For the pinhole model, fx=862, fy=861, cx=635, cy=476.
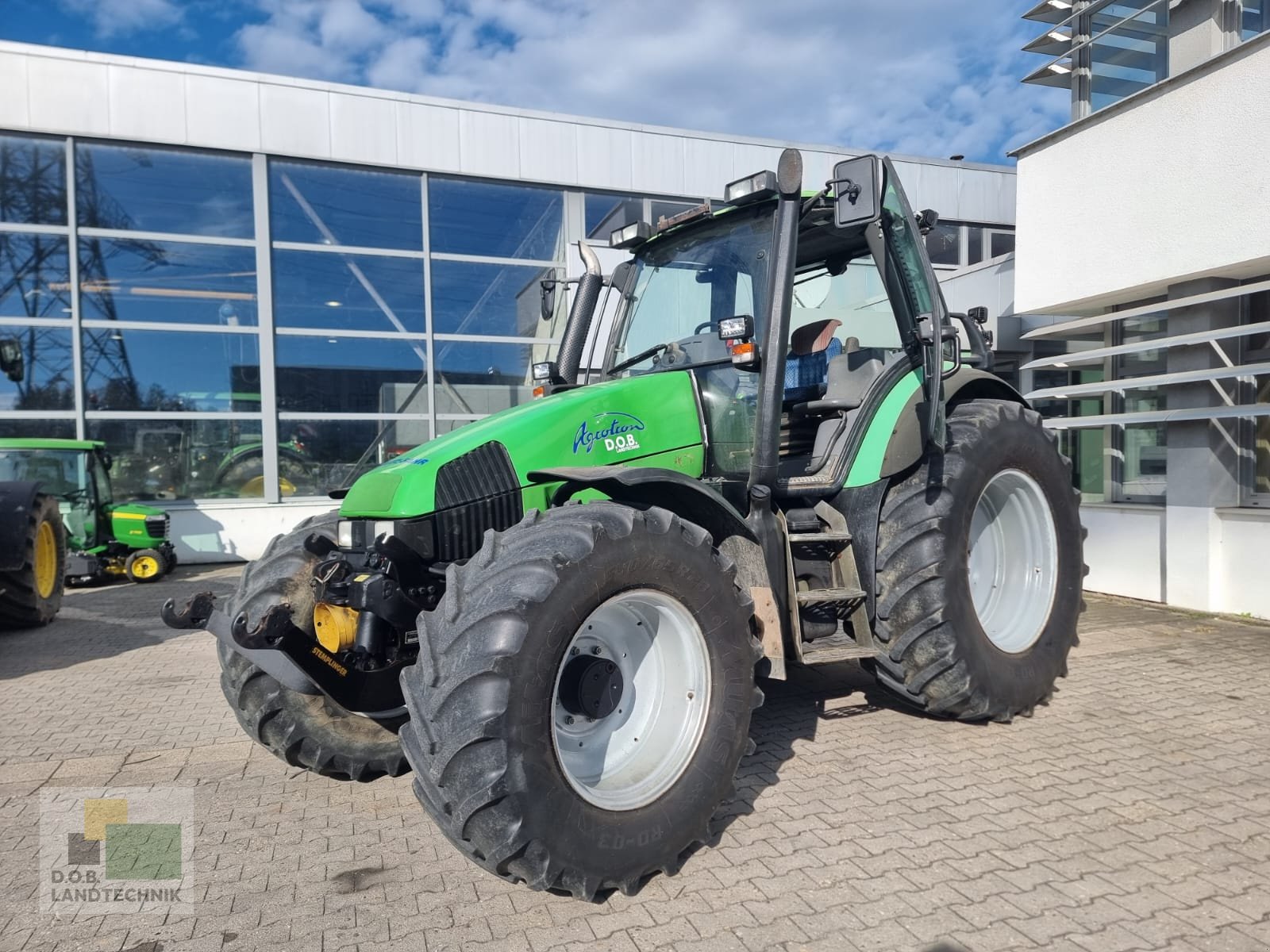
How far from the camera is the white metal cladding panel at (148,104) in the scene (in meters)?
11.5

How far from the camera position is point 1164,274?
6.96 meters

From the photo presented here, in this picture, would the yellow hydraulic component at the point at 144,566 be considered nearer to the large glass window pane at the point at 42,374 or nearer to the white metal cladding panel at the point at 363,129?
the large glass window pane at the point at 42,374

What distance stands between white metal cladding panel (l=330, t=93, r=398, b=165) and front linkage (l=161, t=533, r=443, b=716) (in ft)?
34.9

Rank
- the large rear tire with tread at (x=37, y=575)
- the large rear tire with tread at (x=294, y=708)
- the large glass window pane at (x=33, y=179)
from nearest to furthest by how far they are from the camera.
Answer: the large rear tire with tread at (x=294, y=708), the large rear tire with tread at (x=37, y=575), the large glass window pane at (x=33, y=179)

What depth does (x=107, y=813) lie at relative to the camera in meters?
3.71

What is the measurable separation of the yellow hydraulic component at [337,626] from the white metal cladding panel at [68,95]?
1123 centimetres

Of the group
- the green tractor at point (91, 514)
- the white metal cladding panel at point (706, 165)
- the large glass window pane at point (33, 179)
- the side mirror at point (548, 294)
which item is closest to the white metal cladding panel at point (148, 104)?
the large glass window pane at point (33, 179)

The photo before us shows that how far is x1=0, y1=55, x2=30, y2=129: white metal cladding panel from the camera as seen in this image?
36.4 ft

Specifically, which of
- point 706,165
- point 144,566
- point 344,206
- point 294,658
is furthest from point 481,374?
point 294,658

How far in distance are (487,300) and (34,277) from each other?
6.10 meters

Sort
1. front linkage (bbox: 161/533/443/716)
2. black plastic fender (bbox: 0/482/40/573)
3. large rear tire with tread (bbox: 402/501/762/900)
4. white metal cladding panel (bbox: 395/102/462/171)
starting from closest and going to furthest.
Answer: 1. large rear tire with tread (bbox: 402/501/762/900)
2. front linkage (bbox: 161/533/443/716)
3. black plastic fender (bbox: 0/482/40/573)
4. white metal cladding panel (bbox: 395/102/462/171)

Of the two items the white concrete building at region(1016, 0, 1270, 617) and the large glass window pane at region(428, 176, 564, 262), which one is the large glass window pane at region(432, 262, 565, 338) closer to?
the large glass window pane at region(428, 176, 564, 262)
